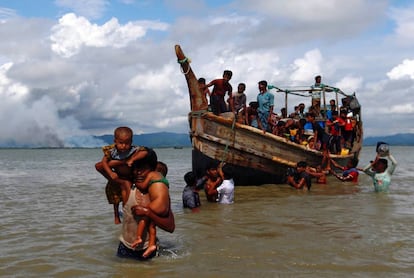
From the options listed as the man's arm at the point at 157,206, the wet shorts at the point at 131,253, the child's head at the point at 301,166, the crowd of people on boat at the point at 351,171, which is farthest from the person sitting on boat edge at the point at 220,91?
the man's arm at the point at 157,206

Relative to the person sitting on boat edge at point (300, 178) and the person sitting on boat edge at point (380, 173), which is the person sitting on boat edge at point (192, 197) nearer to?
the person sitting on boat edge at point (300, 178)

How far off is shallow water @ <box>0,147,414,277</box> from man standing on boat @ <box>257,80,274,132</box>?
284cm

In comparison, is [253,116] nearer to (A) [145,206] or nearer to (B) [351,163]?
(B) [351,163]

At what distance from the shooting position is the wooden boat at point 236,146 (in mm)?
10984

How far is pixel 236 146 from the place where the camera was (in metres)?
11.2

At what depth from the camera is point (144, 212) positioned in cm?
430

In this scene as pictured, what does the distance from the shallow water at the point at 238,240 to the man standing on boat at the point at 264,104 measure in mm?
2839

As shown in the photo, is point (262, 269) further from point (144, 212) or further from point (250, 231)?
point (250, 231)

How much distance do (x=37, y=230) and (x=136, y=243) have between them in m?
2.95


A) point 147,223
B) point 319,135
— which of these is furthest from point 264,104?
point 147,223

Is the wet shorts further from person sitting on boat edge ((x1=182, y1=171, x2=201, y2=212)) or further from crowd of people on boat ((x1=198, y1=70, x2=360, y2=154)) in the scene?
crowd of people on boat ((x1=198, y1=70, x2=360, y2=154))

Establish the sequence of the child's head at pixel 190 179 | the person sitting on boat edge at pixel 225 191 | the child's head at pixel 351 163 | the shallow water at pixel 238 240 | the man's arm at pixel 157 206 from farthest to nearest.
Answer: the child's head at pixel 351 163 < the person sitting on boat edge at pixel 225 191 < the child's head at pixel 190 179 < the shallow water at pixel 238 240 < the man's arm at pixel 157 206

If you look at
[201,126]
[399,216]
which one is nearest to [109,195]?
[399,216]

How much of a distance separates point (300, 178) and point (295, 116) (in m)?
4.26
